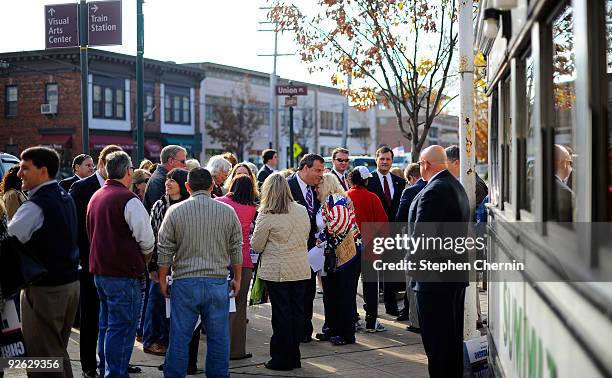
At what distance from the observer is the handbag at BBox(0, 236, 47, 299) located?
17.5 ft

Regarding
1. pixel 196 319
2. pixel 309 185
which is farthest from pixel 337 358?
pixel 196 319

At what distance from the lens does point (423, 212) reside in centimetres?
601

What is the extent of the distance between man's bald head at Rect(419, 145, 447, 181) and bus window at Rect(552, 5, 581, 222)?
3.19 metres

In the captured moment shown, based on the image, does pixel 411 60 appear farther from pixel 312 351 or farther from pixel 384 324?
pixel 312 351

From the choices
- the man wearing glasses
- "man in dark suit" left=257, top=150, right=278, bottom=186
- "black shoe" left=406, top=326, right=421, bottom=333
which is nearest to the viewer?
"black shoe" left=406, top=326, right=421, bottom=333

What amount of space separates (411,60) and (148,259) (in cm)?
838

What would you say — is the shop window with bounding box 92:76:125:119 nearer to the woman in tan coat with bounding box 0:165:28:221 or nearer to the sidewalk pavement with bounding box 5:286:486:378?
the sidewalk pavement with bounding box 5:286:486:378

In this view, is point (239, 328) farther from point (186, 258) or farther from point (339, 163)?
point (339, 163)

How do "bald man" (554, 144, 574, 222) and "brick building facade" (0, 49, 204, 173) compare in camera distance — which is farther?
"brick building facade" (0, 49, 204, 173)

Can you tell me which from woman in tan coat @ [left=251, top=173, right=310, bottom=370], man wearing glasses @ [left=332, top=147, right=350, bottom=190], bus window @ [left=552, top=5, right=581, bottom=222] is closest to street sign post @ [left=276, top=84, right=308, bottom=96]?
man wearing glasses @ [left=332, top=147, right=350, bottom=190]

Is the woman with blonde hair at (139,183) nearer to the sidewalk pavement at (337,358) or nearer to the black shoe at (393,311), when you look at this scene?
the sidewalk pavement at (337,358)

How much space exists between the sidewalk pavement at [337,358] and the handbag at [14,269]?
2091 millimetres

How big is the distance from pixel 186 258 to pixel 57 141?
38747 millimetres

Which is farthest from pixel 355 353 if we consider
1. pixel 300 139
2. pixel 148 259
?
pixel 300 139
